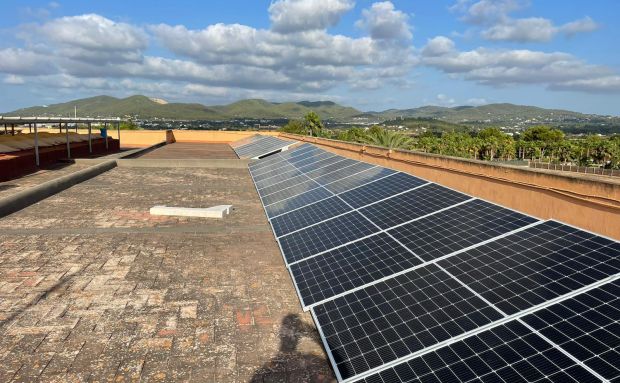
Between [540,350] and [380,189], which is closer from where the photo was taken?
[540,350]

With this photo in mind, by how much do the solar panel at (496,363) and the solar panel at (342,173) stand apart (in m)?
13.4

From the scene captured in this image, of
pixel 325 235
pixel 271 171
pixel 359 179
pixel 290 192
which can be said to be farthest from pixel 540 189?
pixel 271 171

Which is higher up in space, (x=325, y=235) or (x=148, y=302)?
(x=325, y=235)

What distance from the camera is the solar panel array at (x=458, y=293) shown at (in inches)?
233

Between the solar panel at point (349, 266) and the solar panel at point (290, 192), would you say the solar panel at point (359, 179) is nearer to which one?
the solar panel at point (290, 192)

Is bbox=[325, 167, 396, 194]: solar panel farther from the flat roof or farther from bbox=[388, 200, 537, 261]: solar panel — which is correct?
bbox=[388, 200, 537, 261]: solar panel

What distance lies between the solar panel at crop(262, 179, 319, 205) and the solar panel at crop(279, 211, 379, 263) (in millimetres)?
5758

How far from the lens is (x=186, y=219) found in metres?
18.1

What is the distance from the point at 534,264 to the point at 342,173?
13227 mm

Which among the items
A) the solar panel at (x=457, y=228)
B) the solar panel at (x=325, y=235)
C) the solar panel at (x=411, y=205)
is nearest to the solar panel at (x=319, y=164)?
the solar panel at (x=325, y=235)

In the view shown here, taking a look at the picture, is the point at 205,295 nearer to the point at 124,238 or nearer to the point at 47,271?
the point at 47,271

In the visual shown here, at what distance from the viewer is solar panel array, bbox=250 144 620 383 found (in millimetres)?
5926

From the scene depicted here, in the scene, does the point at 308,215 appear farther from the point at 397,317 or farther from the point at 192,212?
the point at 397,317

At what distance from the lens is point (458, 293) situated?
25.6ft
